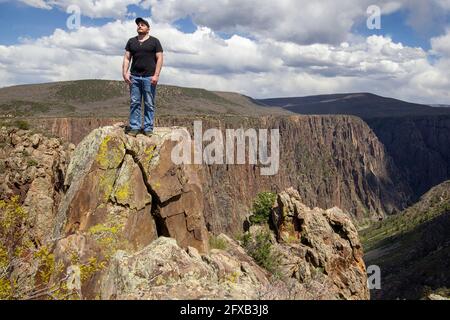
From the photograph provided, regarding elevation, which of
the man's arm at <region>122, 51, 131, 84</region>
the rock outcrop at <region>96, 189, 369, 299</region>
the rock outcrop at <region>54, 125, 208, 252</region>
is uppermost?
the man's arm at <region>122, 51, 131, 84</region>

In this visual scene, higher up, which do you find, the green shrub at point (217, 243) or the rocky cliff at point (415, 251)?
the green shrub at point (217, 243)

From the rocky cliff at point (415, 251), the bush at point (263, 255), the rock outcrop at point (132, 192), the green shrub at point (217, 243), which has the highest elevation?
the rock outcrop at point (132, 192)

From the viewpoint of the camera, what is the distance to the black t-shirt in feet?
59.9

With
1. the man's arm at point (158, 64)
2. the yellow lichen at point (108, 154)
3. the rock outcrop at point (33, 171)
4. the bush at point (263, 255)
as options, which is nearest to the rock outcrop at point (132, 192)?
the yellow lichen at point (108, 154)

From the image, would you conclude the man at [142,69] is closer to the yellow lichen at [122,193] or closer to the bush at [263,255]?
the yellow lichen at [122,193]

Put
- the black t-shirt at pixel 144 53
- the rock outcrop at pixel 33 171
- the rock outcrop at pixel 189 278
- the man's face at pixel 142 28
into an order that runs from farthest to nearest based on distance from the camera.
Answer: the rock outcrop at pixel 33 171, the black t-shirt at pixel 144 53, the man's face at pixel 142 28, the rock outcrop at pixel 189 278

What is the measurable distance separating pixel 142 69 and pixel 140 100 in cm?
144

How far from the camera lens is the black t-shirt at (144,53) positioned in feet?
59.9

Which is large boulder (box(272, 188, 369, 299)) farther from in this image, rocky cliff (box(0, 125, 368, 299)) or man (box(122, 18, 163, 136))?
man (box(122, 18, 163, 136))

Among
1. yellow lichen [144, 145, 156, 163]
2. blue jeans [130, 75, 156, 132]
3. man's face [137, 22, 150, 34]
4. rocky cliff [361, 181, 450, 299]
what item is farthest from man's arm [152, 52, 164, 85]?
→ rocky cliff [361, 181, 450, 299]

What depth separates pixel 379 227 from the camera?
15762cm

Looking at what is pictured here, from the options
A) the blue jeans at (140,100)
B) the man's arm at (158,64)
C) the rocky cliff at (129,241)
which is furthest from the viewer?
the blue jeans at (140,100)

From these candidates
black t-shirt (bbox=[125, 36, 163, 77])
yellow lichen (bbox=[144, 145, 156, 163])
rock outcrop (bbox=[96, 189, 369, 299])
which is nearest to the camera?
rock outcrop (bbox=[96, 189, 369, 299])
